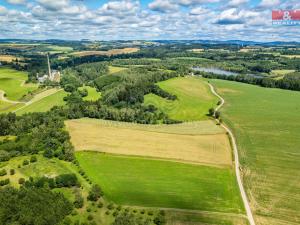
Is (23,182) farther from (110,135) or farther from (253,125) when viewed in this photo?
(253,125)

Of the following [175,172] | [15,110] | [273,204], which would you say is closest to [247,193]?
[273,204]

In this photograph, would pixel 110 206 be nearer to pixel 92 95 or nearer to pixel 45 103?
pixel 45 103

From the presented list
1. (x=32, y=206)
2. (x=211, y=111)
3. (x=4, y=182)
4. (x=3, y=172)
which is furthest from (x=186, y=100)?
(x=32, y=206)

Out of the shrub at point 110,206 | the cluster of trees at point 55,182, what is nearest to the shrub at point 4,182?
the cluster of trees at point 55,182

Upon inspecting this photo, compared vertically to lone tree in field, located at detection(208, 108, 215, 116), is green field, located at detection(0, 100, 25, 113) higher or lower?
higher

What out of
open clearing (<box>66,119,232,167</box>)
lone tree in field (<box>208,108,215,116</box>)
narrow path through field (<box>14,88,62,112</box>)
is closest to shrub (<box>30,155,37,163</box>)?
open clearing (<box>66,119,232,167</box>)

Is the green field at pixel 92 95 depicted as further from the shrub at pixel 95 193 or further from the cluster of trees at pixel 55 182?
the shrub at pixel 95 193

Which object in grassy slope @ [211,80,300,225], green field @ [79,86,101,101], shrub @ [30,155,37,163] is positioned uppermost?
green field @ [79,86,101,101]

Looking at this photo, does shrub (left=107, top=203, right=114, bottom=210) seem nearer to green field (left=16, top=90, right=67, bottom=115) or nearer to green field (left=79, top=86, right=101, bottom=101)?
green field (left=16, top=90, right=67, bottom=115)
